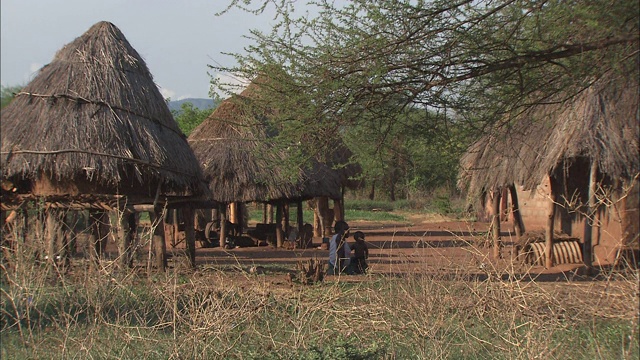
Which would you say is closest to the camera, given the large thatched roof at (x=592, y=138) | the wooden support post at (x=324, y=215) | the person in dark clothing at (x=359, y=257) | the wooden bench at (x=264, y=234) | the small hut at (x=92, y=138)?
the small hut at (x=92, y=138)

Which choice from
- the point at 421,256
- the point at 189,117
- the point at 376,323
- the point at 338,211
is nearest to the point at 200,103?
the point at 338,211

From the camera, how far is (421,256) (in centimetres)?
646

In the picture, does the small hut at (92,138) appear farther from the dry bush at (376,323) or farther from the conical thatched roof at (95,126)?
the dry bush at (376,323)

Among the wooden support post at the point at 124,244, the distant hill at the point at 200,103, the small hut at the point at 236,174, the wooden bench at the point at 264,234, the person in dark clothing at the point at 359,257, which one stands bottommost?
the wooden bench at the point at 264,234

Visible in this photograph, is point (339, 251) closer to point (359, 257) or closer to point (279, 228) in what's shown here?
point (359, 257)

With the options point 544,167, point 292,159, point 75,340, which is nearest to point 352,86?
point 292,159

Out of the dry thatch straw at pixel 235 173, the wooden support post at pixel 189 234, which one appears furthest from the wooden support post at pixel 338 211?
the wooden support post at pixel 189 234

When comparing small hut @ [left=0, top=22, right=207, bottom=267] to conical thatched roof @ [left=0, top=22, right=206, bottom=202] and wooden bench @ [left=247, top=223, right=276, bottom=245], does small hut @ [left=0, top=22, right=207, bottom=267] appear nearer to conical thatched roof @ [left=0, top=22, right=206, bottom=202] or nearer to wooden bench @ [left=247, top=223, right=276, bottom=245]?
conical thatched roof @ [left=0, top=22, right=206, bottom=202]

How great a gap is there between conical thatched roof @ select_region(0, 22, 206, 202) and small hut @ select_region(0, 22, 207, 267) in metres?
0.01

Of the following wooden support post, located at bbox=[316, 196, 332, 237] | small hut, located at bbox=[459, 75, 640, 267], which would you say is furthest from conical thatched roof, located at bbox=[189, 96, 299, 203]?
small hut, located at bbox=[459, 75, 640, 267]

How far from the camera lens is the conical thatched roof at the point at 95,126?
10375 mm

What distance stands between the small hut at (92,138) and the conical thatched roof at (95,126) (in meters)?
0.01

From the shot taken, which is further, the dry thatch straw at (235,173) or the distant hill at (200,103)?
the dry thatch straw at (235,173)

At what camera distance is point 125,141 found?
34.9ft
